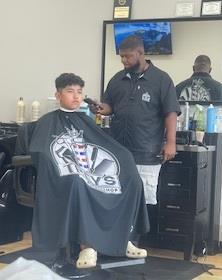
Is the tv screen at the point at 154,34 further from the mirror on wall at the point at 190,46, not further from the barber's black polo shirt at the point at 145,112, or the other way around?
the barber's black polo shirt at the point at 145,112

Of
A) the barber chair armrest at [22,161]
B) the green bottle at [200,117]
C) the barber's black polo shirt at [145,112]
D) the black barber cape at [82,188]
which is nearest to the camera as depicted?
the black barber cape at [82,188]

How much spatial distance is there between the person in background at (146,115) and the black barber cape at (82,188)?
172 mm

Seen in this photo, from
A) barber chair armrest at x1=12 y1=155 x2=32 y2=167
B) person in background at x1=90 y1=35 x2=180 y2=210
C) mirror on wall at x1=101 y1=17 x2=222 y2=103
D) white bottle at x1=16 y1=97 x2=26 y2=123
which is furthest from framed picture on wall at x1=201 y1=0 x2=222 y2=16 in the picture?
barber chair armrest at x1=12 y1=155 x2=32 y2=167

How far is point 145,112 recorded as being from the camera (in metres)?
3.13

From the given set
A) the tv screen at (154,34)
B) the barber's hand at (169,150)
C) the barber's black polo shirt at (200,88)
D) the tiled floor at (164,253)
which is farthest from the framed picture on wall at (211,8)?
the tiled floor at (164,253)

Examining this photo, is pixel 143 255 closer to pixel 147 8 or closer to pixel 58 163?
pixel 58 163

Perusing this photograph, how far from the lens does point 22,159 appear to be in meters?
2.81

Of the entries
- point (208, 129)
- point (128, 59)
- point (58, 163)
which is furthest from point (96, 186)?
point (208, 129)

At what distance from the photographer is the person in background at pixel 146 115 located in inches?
123

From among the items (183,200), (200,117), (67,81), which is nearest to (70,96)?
(67,81)

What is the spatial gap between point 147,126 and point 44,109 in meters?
1.45

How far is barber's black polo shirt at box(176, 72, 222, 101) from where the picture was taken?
388 centimetres

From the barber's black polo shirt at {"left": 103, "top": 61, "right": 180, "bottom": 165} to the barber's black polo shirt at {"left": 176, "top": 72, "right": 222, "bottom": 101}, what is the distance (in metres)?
0.79

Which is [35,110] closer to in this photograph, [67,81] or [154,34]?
[154,34]
